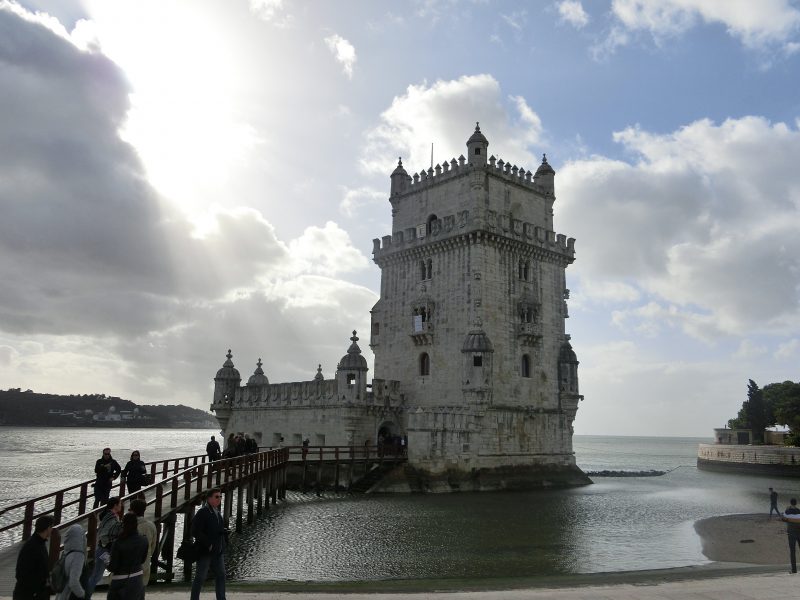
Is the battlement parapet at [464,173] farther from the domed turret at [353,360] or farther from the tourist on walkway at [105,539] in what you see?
the tourist on walkway at [105,539]

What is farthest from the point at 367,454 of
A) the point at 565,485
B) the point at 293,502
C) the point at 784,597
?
the point at 784,597

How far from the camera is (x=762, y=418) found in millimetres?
79188

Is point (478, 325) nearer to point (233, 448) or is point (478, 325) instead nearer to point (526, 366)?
point (526, 366)

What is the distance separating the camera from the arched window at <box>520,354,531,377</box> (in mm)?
42834

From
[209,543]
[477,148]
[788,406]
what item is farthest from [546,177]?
[788,406]

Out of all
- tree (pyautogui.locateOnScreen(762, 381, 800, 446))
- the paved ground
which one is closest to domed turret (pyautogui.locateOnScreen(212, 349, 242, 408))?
the paved ground

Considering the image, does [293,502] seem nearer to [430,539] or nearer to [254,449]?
[254,449]

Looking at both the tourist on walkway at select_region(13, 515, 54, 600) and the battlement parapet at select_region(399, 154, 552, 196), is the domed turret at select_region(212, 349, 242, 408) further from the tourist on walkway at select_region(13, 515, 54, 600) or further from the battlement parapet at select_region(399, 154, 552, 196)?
the tourist on walkway at select_region(13, 515, 54, 600)

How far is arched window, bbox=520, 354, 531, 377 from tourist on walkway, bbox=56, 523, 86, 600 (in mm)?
35702

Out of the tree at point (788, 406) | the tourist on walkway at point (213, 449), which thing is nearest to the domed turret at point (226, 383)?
the tourist on walkway at point (213, 449)

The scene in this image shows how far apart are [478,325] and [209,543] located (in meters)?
30.1

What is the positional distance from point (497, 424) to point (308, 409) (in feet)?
40.9

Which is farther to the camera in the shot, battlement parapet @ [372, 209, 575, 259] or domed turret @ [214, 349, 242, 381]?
domed turret @ [214, 349, 242, 381]

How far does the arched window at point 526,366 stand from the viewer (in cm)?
4283
